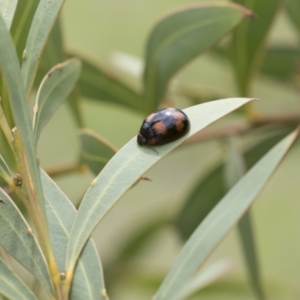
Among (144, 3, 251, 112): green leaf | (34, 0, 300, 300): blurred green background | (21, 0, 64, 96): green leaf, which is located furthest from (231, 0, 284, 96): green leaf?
(34, 0, 300, 300): blurred green background

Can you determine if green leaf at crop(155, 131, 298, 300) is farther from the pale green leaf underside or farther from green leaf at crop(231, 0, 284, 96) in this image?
green leaf at crop(231, 0, 284, 96)

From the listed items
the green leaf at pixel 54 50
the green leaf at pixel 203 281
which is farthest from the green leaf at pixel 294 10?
the green leaf at pixel 203 281

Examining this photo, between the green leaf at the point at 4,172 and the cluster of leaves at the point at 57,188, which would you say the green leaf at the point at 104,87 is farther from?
the green leaf at the point at 4,172

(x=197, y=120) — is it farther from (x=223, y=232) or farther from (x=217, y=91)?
(x=217, y=91)

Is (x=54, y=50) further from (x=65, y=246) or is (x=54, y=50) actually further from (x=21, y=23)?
(x=65, y=246)

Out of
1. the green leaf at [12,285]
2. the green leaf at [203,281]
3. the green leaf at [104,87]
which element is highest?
the green leaf at [12,285]

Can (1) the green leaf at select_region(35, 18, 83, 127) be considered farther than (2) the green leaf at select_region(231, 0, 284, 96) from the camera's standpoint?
No

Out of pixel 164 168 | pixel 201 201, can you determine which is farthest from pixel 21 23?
pixel 164 168
